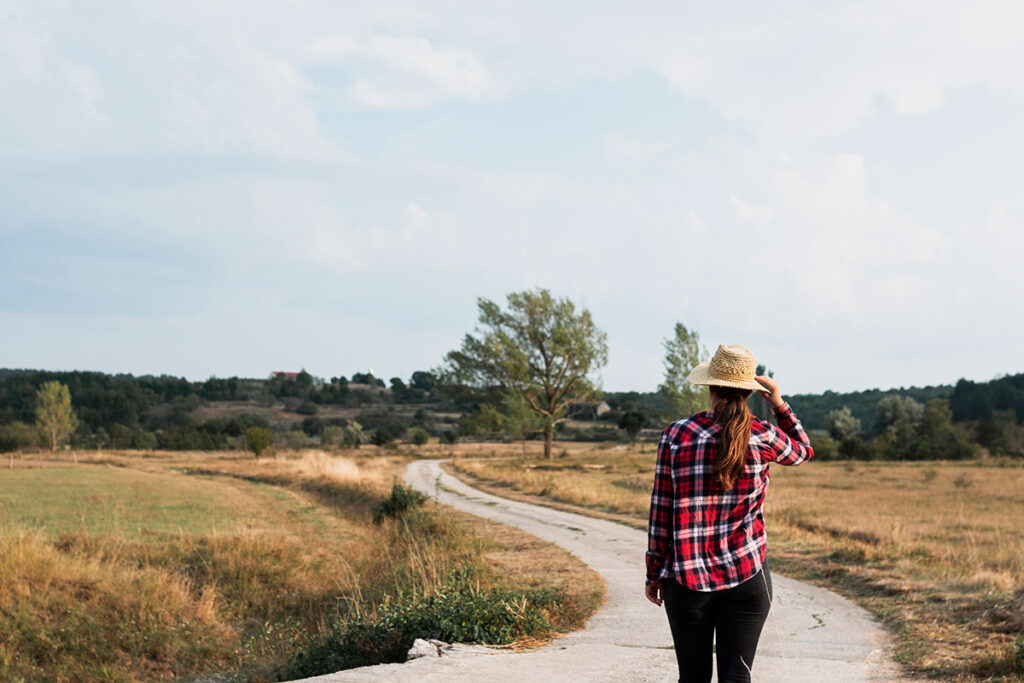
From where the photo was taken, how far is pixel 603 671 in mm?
6133

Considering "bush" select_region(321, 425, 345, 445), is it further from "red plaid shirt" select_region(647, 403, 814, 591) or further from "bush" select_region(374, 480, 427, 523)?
"red plaid shirt" select_region(647, 403, 814, 591)

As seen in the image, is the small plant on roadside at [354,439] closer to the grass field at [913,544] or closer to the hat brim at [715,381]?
the grass field at [913,544]

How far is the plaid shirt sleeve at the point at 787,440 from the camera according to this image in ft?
12.0

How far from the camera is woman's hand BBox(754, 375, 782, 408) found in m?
3.90

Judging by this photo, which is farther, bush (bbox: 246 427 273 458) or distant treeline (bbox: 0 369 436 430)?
distant treeline (bbox: 0 369 436 430)

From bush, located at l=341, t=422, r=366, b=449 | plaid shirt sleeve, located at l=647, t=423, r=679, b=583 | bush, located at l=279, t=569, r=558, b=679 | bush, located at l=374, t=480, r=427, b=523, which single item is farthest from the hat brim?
bush, located at l=341, t=422, r=366, b=449

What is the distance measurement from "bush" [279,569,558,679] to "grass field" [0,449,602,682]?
19 millimetres

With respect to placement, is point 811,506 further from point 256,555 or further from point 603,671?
point 603,671

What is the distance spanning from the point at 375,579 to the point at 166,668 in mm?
2991

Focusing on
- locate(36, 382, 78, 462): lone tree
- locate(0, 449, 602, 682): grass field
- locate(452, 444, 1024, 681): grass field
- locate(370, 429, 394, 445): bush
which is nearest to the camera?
locate(452, 444, 1024, 681): grass field

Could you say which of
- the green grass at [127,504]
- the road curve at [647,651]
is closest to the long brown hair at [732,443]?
the road curve at [647,651]

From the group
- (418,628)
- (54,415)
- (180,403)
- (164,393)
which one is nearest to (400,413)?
(180,403)

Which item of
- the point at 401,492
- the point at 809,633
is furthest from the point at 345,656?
the point at 401,492

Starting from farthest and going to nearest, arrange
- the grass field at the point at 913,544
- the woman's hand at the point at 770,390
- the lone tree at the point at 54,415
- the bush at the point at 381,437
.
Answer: the bush at the point at 381,437 < the lone tree at the point at 54,415 < the grass field at the point at 913,544 < the woman's hand at the point at 770,390
